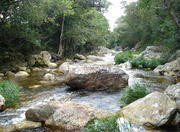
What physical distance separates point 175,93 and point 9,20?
12.0 meters

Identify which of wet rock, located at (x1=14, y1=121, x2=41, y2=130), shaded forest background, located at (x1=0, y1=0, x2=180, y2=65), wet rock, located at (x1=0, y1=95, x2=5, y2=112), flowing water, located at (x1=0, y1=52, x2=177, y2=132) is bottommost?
wet rock, located at (x1=14, y1=121, x2=41, y2=130)

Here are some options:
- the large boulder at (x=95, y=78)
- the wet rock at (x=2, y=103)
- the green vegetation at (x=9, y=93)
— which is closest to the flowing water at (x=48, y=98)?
the wet rock at (x=2, y=103)

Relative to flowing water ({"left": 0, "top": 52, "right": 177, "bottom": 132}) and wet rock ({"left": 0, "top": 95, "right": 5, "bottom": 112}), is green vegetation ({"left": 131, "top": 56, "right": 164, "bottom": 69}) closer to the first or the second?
flowing water ({"left": 0, "top": 52, "right": 177, "bottom": 132})

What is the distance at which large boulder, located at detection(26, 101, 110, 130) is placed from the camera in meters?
4.83

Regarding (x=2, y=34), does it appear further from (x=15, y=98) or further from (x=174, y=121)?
(x=174, y=121)

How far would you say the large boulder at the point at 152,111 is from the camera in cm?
466

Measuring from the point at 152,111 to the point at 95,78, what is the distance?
4.41 m

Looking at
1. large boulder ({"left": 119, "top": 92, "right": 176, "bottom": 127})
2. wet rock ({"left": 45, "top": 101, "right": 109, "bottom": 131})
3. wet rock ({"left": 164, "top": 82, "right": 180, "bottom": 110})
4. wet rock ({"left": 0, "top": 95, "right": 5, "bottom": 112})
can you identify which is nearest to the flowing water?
wet rock ({"left": 0, "top": 95, "right": 5, "bottom": 112})

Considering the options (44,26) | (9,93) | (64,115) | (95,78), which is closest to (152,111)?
(64,115)

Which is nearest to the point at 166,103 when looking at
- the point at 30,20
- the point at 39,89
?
the point at 39,89

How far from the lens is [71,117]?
4988mm

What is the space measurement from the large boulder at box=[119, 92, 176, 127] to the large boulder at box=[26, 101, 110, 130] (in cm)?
86

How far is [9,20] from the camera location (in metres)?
13.1

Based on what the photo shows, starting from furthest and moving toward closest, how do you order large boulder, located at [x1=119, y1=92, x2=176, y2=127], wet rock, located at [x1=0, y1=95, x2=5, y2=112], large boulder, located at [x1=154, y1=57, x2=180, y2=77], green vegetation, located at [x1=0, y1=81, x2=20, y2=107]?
large boulder, located at [x1=154, y1=57, x2=180, y2=77] < green vegetation, located at [x1=0, y1=81, x2=20, y2=107] < wet rock, located at [x1=0, y1=95, x2=5, y2=112] < large boulder, located at [x1=119, y1=92, x2=176, y2=127]
